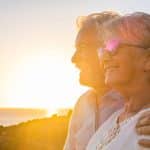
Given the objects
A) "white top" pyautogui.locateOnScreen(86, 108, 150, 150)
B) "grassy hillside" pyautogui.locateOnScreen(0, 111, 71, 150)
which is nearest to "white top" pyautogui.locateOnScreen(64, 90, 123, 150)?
"white top" pyautogui.locateOnScreen(86, 108, 150, 150)

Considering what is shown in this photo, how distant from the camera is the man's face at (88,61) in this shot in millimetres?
4246

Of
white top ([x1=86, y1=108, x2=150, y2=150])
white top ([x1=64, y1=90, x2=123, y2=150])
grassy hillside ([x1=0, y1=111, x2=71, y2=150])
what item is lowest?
grassy hillside ([x1=0, y1=111, x2=71, y2=150])

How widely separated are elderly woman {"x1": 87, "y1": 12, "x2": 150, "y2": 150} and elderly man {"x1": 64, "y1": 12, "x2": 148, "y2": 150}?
1023 millimetres

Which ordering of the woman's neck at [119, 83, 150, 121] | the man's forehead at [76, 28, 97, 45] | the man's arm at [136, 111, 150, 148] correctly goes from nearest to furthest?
the man's arm at [136, 111, 150, 148], the woman's neck at [119, 83, 150, 121], the man's forehead at [76, 28, 97, 45]

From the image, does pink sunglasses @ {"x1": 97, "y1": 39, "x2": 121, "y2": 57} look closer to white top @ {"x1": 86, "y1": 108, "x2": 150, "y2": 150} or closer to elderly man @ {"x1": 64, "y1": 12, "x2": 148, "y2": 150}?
white top @ {"x1": 86, "y1": 108, "x2": 150, "y2": 150}

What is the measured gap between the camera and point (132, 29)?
3.02 meters

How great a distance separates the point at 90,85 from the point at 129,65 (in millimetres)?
1286

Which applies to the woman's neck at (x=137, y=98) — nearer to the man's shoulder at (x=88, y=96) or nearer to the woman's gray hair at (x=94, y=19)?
the woman's gray hair at (x=94, y=19)

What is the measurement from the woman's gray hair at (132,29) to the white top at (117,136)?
0.44 metres

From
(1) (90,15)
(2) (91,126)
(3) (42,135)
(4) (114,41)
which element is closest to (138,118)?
(4) (114,41)

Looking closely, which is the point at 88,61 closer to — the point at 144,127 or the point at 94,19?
the point at 94,19

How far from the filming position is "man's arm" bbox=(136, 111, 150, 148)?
2.62 m

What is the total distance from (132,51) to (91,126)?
1.27 metres

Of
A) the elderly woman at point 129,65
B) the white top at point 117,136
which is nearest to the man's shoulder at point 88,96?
the white top at point 117,136
